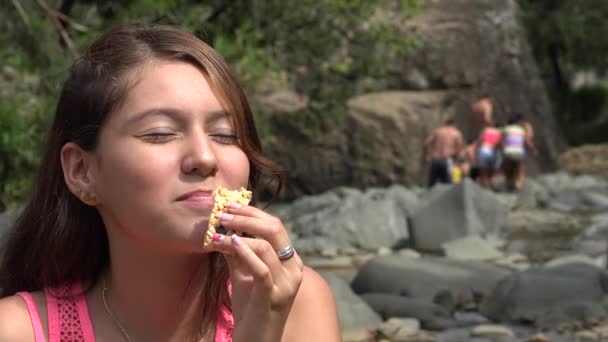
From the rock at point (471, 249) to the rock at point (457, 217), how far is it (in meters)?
0.44

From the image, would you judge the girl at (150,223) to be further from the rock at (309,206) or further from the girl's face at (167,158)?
the rock at (309,206)

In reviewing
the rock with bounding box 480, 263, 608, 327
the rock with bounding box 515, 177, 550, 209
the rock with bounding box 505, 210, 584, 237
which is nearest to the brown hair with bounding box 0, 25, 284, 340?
the rock with bounding box 480, 263, 608, 327

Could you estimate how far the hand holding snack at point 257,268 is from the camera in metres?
1.94

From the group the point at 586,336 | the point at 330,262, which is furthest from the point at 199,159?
the point at 330,262

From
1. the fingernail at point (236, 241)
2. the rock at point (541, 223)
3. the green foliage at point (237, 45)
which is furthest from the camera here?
the rock at point (541, 223)

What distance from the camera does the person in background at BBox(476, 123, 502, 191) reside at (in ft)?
49.0

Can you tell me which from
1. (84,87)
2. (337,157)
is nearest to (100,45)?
(84,87)

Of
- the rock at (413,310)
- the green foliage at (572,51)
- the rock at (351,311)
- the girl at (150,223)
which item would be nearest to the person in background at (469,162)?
the rock at (413,310)

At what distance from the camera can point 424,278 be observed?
24.7 feet

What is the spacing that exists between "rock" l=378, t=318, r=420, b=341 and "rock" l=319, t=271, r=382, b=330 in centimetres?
7

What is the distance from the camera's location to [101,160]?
2.19 metres

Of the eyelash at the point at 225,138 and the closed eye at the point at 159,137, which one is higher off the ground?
the closed eye at the point at 159,137

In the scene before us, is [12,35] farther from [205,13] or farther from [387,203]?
[387,203]

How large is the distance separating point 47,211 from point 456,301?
512 cm
